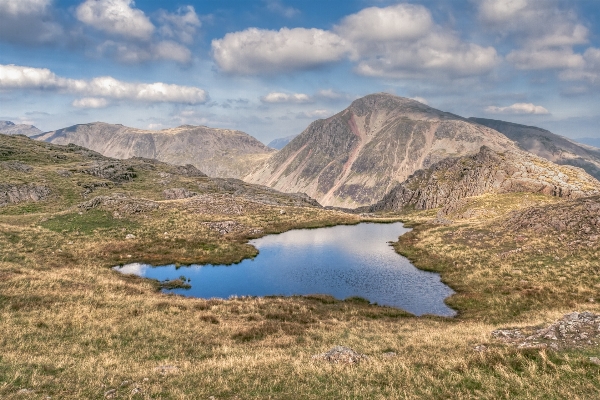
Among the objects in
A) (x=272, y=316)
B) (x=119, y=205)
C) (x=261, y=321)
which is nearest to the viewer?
(x=261, y=321)

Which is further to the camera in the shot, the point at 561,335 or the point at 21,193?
the point at 21,193

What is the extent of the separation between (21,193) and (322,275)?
110 metres

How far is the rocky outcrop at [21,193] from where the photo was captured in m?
103

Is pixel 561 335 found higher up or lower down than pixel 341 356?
higher up

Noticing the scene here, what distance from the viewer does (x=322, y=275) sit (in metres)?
51.6

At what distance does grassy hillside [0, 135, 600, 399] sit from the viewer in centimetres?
1530

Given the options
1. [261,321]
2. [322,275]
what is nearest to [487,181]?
[322,275]

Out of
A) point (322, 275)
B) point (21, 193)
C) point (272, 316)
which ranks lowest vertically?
point (322, 275)

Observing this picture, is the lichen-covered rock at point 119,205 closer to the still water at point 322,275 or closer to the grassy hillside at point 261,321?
the grassy hillside at point 261,321

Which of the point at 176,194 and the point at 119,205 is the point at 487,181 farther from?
the point at 176,194

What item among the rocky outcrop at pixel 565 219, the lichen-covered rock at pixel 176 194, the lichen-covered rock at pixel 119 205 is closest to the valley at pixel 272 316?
the rocky outcrop at pixel 565 219

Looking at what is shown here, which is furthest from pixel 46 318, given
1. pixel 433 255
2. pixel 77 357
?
pixel 433 255

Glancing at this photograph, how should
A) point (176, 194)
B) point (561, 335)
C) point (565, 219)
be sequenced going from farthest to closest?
point (176, 194), point (565, 219), point (561, 335)

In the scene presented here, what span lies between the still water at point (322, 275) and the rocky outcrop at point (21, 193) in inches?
3117
